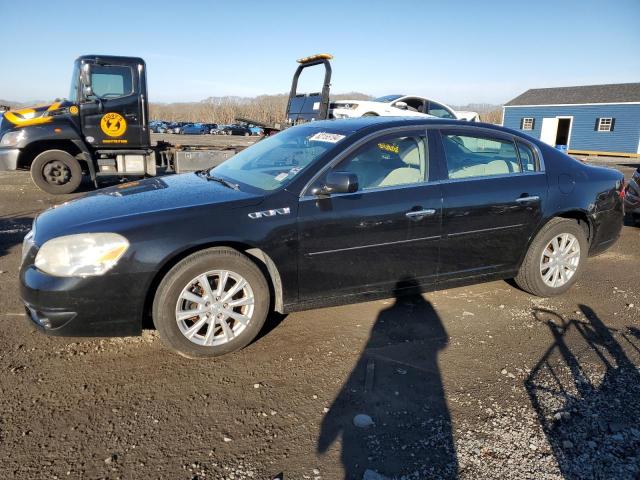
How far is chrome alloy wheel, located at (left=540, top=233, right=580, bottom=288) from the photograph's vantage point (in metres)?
4.36

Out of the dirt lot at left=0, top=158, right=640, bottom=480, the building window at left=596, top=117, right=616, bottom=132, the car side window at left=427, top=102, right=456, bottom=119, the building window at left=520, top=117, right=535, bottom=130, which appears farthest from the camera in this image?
the building window at left=520, top=117, right=535, bottom=130

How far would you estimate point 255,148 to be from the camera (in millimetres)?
4547

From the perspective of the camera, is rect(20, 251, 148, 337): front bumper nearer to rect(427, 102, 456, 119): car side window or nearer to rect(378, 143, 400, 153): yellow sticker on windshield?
rect(378, 143, 400, 153): yellow sticker on windshield

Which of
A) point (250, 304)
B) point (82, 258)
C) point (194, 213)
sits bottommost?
point (250, 304)

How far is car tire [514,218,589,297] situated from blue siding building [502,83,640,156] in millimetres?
28661

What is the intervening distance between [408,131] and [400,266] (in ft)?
3.65

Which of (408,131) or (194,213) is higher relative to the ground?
(408,131)

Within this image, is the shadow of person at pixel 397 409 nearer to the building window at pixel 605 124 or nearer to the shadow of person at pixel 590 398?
the shadow of person at pixel 590 398

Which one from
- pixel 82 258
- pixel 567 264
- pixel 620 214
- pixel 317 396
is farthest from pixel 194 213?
pixel 620 214

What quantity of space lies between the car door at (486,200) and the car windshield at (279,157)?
103 centimetres

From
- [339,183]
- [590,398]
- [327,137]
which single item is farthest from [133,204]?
[590,398]

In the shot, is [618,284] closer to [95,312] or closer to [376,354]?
[376,354]

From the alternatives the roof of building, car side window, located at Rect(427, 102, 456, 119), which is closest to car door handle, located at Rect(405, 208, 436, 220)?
car side window, located at Rect(427, 102, 456, 119)

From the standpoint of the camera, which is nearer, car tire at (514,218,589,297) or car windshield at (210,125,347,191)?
car windshield at (210,125,347,191)
